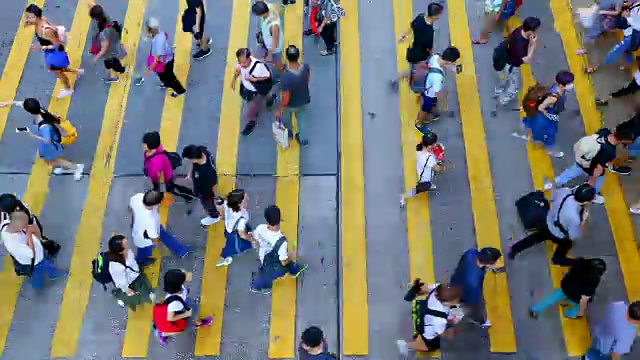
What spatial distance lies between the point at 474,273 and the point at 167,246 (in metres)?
3.82

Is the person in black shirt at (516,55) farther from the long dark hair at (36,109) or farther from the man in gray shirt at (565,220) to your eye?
the long dark hair at (36,109)

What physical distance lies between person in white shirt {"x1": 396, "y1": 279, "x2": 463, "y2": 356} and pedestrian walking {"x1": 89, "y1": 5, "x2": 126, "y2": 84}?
5.85 m

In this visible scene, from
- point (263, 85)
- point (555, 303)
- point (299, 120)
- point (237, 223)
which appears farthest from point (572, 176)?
point (237, 223)

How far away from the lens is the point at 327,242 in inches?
335

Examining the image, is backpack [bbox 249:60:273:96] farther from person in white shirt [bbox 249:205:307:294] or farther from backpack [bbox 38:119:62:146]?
backpack [bbox 38:119:62:146]

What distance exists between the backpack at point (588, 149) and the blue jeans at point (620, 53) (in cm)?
254

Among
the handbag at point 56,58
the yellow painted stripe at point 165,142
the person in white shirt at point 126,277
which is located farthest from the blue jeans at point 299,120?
the handbag at point 56,58

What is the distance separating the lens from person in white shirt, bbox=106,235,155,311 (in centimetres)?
683

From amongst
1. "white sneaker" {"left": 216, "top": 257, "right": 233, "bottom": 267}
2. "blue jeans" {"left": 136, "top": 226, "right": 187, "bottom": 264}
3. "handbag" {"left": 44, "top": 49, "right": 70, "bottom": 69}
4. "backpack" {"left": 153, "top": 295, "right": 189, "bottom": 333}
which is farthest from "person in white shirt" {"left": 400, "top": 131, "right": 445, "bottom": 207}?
"handbag" {"left": 44, "top": 49, "right": 70, "bottom": 69}

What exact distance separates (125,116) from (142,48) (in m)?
1.54

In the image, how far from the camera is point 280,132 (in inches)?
360

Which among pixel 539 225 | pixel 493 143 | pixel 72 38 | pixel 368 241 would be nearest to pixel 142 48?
pixel 72 38

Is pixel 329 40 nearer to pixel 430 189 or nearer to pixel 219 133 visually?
pixel 219 133

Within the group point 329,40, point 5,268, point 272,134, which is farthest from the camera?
point 329,40
